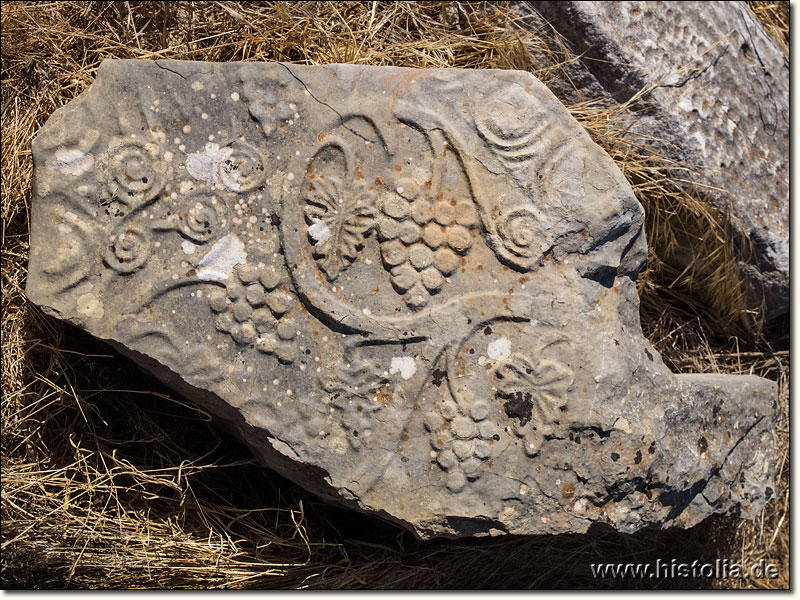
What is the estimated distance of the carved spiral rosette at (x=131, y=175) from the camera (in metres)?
1.76

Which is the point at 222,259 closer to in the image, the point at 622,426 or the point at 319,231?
the point at 319,231

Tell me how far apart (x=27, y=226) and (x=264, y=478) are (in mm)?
983

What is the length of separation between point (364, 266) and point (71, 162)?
27.3 inches

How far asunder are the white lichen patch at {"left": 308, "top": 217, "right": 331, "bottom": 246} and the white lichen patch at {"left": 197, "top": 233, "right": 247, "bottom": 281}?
160mm

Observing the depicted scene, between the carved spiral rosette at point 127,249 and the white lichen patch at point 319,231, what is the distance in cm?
37

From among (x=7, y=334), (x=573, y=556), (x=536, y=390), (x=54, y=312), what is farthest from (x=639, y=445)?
(x=7, y=334)

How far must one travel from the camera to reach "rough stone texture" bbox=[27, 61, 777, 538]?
1.77m

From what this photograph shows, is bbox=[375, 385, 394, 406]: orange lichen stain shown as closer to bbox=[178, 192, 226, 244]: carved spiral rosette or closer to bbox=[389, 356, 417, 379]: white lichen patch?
bbox=[389, 356, 417, 379]: white lichen patch

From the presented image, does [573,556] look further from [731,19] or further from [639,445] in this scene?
[731,19]

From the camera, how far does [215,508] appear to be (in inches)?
87.5

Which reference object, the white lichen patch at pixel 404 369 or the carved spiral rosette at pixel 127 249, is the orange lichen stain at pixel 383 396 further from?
the carved spiral rosette at pixel 127 249

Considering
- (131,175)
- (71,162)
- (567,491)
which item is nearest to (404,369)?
(567,491)

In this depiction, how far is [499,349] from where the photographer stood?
1786mm
